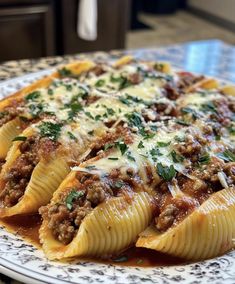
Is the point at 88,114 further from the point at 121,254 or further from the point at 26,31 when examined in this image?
the point at 26,31

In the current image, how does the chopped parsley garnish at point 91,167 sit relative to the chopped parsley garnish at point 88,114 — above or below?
below

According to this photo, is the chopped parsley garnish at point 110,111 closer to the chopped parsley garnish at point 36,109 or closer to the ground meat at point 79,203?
the chopped parsley garnish at point 36,109

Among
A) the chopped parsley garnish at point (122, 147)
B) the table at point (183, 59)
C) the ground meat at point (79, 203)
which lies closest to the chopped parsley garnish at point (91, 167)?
the ground meat at point (79, 203)

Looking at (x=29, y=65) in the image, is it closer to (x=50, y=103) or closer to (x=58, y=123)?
(x=50, y=103)

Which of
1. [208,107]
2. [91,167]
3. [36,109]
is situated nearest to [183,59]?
[208,107]

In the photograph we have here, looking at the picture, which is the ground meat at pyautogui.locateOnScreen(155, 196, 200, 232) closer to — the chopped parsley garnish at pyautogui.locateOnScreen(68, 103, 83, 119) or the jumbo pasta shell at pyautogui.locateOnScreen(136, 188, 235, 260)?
the jumbo pasta shell at pyautogui.locateOnScreen(136, 188, 235, 260)

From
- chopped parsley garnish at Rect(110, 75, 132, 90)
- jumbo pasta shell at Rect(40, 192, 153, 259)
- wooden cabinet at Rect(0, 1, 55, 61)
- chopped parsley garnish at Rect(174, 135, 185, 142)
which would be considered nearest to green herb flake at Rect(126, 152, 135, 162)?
jumbo pasta shell at Rect(40, 192, 153, 259)

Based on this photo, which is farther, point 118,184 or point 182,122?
point 182,122
